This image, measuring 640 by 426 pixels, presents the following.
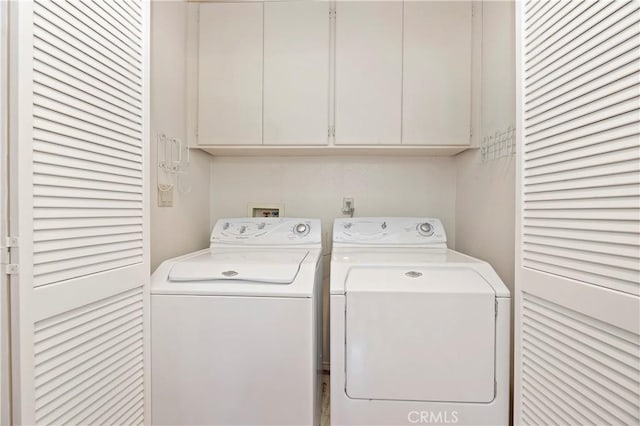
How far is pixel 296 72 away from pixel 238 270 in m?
1.31

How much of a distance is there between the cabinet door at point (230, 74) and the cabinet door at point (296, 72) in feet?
0.24

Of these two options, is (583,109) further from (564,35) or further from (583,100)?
(564,35)

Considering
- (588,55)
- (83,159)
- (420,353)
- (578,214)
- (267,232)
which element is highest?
(588,55)

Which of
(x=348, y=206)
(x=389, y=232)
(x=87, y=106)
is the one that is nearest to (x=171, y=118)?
(x=87, y=106)

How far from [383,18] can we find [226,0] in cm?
101

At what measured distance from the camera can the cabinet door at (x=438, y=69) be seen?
200cm

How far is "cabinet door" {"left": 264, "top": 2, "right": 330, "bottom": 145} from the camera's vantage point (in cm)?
203

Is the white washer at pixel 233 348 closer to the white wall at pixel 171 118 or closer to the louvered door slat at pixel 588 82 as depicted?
the white wall at pixel 171 118

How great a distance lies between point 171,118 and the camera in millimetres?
1867

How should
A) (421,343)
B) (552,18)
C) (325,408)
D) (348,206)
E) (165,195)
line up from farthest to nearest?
(348,206) < (325,408) < (165,195) < (421,343) < (552,18)

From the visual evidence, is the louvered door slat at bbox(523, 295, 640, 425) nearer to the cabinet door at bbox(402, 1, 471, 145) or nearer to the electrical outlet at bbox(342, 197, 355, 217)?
the cabinet door at bbox(402, 1, 471, 145)

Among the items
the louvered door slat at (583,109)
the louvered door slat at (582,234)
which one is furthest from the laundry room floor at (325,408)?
the louvered door slat at (583,109)

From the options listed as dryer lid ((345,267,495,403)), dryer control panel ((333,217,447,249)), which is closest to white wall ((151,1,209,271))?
dryer control panel ((333,217,447,249))

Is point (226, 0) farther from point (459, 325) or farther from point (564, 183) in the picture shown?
point (459, 325)
